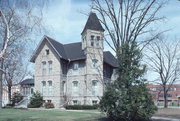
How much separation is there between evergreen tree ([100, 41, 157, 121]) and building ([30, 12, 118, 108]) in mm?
15759

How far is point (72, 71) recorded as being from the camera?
111 feet

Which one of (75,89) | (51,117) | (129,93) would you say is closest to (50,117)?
(51,117)

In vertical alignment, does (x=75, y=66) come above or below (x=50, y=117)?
above

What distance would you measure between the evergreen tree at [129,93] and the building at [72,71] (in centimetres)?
1576

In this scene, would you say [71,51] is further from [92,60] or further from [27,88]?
[27,88]

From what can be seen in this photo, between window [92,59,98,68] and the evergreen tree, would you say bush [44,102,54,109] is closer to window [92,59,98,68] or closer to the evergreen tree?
window [92,59,98,68]

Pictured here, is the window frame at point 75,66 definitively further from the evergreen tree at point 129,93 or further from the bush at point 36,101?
the evergreen tree at point 129,93

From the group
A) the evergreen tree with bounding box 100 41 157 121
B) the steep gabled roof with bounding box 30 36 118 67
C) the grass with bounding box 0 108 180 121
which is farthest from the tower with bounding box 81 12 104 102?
the evergreen tree with bounding box 100 41 157 121

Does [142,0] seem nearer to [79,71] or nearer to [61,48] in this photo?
[79,71]

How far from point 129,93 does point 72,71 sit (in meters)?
21.0

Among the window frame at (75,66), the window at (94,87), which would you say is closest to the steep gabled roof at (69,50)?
the window frame at (75,66)

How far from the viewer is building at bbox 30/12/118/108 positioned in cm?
3181

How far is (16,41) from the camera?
39.9 ft

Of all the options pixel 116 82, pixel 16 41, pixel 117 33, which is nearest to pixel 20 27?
pixel 16 41
